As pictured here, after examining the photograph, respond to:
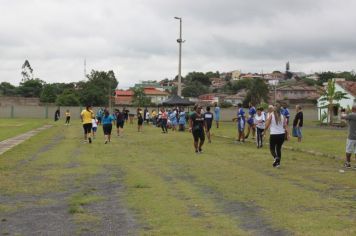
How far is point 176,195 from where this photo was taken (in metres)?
9.66

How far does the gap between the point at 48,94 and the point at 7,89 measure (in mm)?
26708

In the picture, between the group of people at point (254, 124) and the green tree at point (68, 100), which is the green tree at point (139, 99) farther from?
the group of people at point (254, 124)

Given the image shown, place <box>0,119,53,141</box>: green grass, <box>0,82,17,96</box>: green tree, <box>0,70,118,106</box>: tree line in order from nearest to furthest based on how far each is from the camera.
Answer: <box>0,119,53,141</box>: green grass, <box>0,70,118,106</box>: tree line, <box>0,82,17,96</box>: green tree

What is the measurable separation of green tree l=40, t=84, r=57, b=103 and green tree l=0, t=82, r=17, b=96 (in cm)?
1770

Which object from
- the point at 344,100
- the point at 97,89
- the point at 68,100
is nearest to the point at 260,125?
the point at 344,100

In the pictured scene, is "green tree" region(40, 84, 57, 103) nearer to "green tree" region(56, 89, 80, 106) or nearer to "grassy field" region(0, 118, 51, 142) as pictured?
"green tree" region(56, 89, 80, 106)

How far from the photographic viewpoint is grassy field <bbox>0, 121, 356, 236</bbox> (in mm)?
7261

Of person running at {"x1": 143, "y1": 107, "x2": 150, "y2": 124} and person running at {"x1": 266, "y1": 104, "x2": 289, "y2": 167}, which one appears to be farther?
person running at {"x1": 143, "y1": 107, "x2": 150, "y2": 124}

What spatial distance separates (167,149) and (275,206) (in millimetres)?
11466

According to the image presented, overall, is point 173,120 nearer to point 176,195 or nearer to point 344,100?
point 176,195

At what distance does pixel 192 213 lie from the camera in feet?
26.4

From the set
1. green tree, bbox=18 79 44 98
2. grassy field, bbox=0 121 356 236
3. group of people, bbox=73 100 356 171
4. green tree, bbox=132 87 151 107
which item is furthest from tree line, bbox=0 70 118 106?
grassy field, bbox=0 121 356 236

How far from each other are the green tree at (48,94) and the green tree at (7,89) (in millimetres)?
17705

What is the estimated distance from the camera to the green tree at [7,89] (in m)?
128
